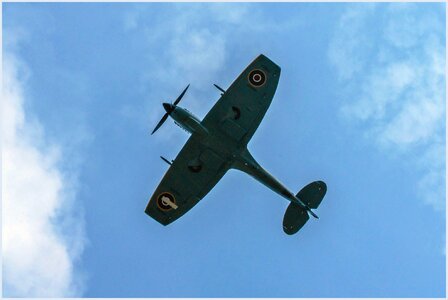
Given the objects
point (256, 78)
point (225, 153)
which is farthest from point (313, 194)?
point (256, 78)

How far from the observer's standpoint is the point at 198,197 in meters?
34.8

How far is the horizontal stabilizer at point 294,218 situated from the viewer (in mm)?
34438

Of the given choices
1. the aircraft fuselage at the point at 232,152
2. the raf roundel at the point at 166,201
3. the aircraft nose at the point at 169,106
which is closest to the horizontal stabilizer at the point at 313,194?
the aircraft fuselage at the point at 232,152

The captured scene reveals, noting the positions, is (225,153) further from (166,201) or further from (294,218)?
(294,218)

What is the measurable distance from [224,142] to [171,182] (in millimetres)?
3556

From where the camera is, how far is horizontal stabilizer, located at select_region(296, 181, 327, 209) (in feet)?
113

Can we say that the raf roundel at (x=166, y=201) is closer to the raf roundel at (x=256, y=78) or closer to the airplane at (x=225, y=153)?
the airplane at (x=225, y=153)

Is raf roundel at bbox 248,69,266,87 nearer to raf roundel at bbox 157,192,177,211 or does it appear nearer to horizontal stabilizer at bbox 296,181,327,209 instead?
horizontal stabilizer at bbox 296,181,327,209

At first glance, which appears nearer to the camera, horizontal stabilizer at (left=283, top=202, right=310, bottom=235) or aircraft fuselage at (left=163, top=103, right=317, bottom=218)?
aircraft fuselage at (left=163, top=103, right=317, bottom=218)

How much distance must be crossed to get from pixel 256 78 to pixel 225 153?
3857 mm

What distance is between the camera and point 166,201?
3459 cm

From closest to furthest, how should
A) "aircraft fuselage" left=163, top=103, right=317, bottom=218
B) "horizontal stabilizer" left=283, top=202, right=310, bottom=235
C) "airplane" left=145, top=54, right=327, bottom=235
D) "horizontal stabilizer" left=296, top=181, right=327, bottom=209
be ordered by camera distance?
"aircraft fuselage" left=163, top=103, right=317, bottom=218, "airplane" left=145, top=54, right=327, bottom=235, "horizontal stabilizer" left=296, top=181, right=327, bottom=209, "horizontal stabilizer" left=283, top=202, right=310, bottom=235

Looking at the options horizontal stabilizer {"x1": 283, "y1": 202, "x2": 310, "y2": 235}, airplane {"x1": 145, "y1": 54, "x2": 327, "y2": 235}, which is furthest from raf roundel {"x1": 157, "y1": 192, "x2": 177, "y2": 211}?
horizontal stabilizer {"x1": 283, "y1": 202, "x2": 310, "y2": 235}

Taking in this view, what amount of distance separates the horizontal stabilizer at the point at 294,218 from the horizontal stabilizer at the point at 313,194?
47 centimetres
